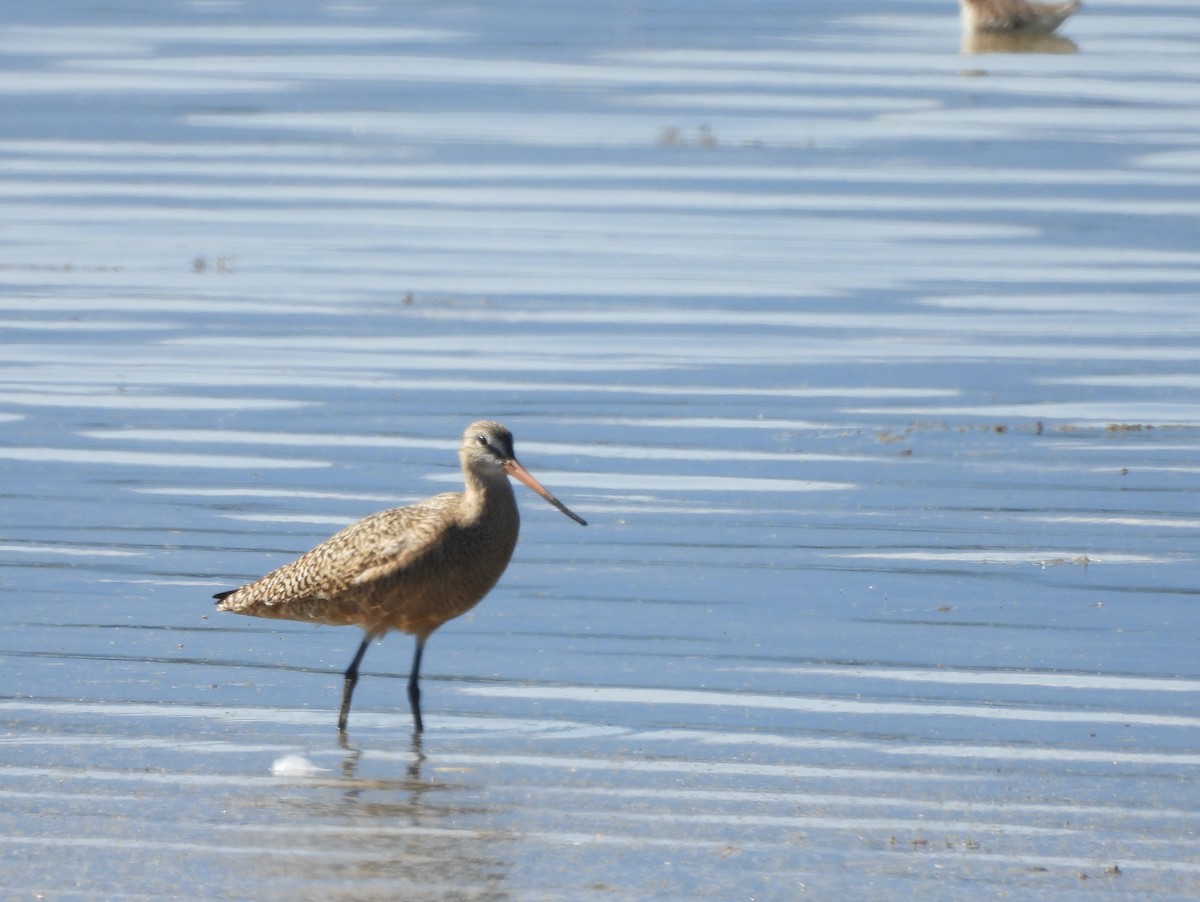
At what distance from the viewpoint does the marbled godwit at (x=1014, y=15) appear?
27703 mm

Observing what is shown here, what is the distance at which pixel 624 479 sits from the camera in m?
11.0

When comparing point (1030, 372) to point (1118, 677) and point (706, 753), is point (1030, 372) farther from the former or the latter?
point (706, 753)

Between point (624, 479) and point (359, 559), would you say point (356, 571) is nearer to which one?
point (359, 559)

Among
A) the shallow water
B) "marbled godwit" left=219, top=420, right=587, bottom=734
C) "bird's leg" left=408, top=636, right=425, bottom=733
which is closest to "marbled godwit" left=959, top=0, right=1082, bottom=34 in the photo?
the shallow water

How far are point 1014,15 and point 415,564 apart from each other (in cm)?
2171

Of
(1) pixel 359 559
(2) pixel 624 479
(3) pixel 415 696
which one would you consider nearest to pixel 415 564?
(1) pixel 359 559

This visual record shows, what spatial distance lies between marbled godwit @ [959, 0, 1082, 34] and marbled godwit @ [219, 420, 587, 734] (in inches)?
803

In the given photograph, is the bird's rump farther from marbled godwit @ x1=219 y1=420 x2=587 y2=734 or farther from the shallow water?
the shallow water

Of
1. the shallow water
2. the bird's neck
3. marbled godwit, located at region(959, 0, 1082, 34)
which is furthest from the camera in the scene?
marbled godwit, located at region(959, 0, 1082, 34)

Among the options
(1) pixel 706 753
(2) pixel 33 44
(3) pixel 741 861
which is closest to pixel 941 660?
(1) pixel 706 753

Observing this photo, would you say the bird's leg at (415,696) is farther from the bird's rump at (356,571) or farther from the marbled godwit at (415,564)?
the bird's rump at (356,571)

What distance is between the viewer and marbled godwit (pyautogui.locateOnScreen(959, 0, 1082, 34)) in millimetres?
27703

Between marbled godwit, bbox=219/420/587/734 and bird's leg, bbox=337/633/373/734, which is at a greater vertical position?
marbled godwit, bbox=219/420/587/734

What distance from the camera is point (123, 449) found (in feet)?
37.3
